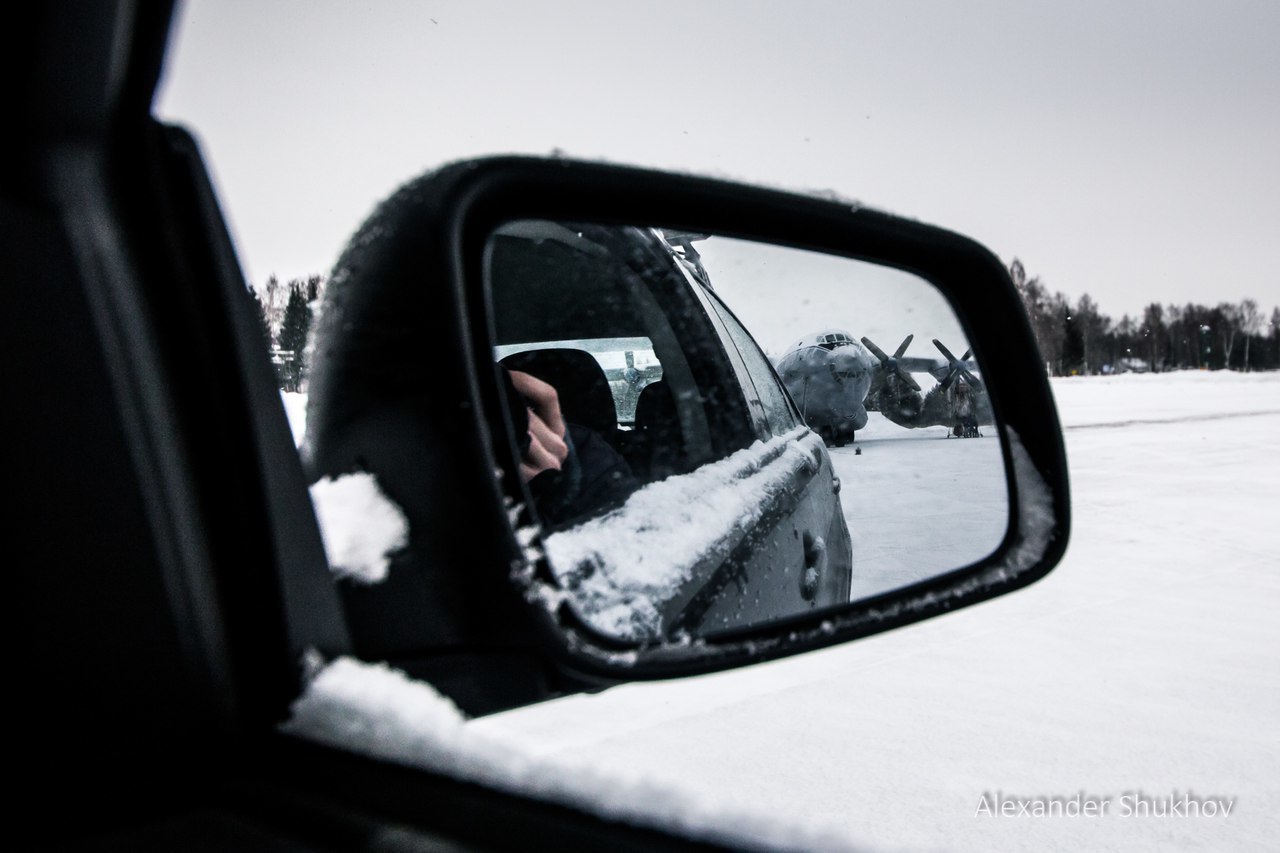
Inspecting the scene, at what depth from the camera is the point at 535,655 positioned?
105cm

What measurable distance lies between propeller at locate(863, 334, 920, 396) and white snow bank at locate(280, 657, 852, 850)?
1.54m

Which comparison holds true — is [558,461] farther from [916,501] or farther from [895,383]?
[916,501]

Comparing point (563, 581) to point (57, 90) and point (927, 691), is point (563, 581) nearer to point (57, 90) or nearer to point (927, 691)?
point (57, 90)

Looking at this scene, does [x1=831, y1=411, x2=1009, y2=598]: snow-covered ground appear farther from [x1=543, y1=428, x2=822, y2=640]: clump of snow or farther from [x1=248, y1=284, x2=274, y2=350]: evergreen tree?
[x1=248, y1=284, x2=274, y2=350]: evergreen tree

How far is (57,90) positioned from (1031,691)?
4.17 m

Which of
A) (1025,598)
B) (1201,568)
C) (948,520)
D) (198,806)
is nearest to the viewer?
(198,806)

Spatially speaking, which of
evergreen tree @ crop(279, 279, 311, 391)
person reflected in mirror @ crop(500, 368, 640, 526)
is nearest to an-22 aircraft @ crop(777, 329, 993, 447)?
person reflected in mirror @ crop(500, 368, 640, 526)

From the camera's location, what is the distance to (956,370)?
2283 mm

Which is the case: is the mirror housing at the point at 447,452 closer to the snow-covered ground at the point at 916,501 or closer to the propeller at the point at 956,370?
the snow-covered ground at the point at 916,501

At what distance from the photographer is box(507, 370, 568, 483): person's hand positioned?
4.10ft

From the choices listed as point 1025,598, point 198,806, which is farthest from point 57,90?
point 1025,598

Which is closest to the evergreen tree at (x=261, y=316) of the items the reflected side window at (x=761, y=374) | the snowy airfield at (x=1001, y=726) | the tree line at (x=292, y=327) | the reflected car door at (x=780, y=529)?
the tree line at (x=292, y=327)

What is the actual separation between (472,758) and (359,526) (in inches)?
11.1

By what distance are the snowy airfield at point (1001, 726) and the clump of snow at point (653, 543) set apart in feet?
0.89
